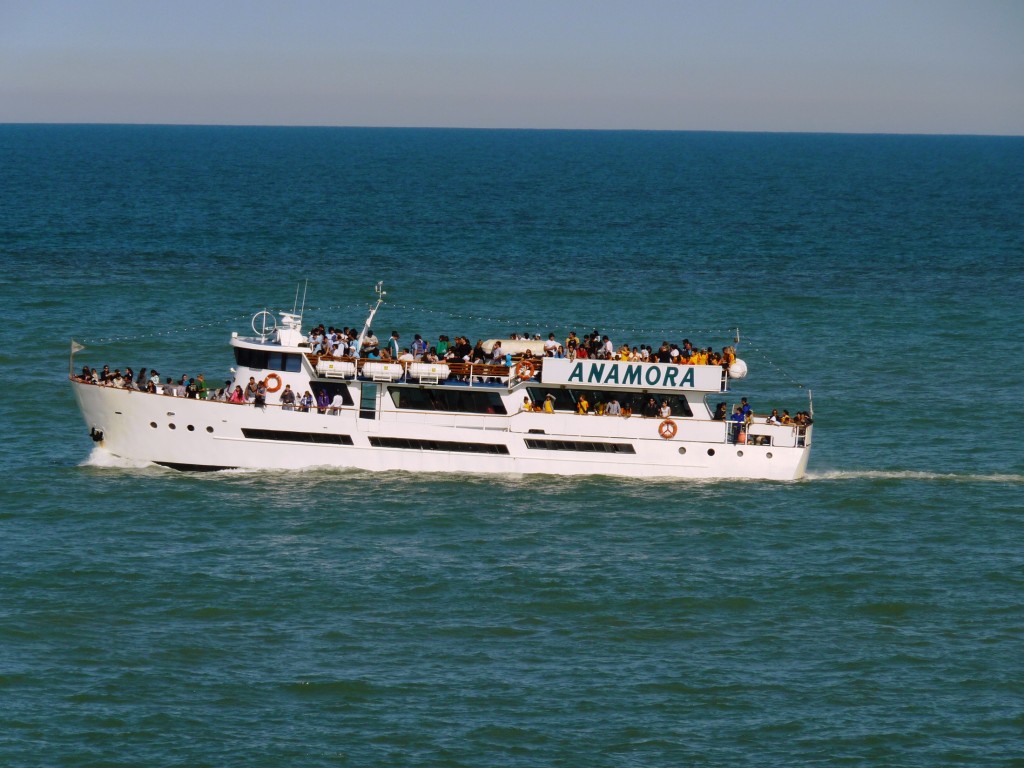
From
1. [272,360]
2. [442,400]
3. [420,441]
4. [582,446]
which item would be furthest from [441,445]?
[272,360]

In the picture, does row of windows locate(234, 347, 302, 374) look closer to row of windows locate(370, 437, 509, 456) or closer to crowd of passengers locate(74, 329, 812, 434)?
crowd of passengers locate(74, 329, 812, 434)

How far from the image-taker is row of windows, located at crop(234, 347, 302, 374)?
53.9 m

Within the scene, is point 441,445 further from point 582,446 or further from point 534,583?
point 534,583

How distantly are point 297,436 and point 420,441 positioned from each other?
169 inches

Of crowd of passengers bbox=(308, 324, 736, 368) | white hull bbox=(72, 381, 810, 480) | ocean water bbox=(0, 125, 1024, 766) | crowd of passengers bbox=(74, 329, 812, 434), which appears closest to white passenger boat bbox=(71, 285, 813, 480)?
white hull bbox=(72, 381, 810, 480)

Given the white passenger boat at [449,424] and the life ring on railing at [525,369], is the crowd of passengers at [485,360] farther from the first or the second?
the life ring on railing at [525,369]

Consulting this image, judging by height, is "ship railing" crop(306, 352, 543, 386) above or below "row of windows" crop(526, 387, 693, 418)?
above

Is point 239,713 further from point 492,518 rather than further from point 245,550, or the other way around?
point 492,518

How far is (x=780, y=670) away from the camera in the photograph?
37.7m

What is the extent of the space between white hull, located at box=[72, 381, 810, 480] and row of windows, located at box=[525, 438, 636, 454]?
1.4 inches

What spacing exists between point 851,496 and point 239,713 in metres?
25.2

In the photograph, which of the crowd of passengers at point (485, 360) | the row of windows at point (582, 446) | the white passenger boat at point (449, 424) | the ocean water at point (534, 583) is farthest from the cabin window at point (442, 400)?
the ocean water at point (534, 583)

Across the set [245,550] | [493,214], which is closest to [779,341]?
[245,550]

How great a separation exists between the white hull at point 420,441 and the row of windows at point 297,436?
3 centimetres
